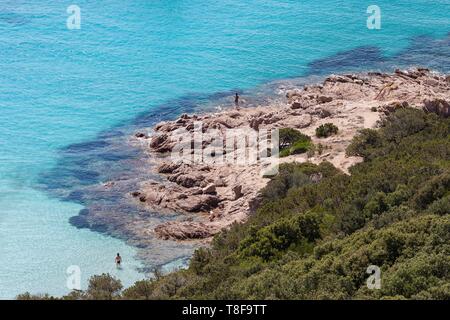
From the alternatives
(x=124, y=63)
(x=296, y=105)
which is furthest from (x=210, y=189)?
(x=124, y=63)

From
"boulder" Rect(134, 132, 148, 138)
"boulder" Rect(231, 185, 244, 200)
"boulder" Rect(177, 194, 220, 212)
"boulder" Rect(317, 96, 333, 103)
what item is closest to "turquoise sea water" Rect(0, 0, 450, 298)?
"boulder" Rect(134, 132, 148, 138)

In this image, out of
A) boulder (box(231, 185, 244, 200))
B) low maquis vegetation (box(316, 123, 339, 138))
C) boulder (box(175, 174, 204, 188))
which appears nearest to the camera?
boulder (box(231, 185, 244, 200))

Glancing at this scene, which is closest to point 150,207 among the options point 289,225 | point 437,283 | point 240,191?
point 240,191

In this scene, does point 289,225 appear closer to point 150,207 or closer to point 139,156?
point 150,207

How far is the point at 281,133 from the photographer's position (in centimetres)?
3394

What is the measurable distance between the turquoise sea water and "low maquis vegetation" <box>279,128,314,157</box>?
27.2ft

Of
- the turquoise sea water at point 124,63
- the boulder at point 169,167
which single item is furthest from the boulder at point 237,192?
the turquoise sea water at point 124,63

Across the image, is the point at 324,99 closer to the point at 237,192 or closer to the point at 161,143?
the point at 161,143

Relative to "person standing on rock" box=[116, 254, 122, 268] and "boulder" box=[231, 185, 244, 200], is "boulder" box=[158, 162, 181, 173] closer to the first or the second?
"boulder" box=[231, 185, 244, 200]

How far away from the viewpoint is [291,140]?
33.7 meters

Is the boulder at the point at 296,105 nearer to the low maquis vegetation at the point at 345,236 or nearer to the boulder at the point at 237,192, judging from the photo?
the low maquis vegetation at the point at 345,236

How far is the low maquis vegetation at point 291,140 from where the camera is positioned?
→ 33.0 m

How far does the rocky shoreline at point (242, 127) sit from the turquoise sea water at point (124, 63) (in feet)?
7.37

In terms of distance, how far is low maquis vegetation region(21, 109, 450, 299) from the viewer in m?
16.4
